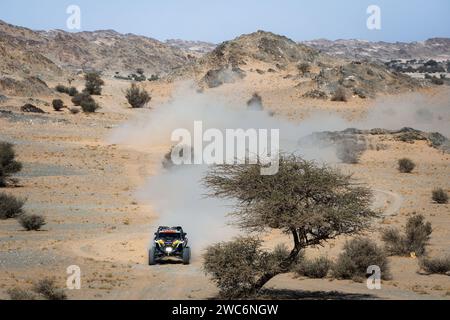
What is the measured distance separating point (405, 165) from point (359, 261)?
67.5ft

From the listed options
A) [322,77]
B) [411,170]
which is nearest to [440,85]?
[322,77]

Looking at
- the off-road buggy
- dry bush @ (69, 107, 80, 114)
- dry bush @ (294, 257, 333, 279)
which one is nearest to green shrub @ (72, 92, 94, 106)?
dry bush @ (69, 107, 80, 114)

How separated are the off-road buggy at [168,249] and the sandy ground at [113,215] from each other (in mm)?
301

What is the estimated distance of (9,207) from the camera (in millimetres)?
27094

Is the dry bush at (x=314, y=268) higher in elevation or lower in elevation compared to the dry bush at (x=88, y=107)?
lower

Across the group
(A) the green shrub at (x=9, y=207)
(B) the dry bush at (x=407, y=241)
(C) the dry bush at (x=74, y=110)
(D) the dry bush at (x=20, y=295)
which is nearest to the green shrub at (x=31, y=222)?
(A) the green shrub at (x=9, y=207)

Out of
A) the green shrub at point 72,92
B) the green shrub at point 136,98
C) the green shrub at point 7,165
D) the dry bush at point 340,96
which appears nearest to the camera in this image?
the green shrub at point 7,165

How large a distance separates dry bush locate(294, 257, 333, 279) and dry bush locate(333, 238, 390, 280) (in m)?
0.26

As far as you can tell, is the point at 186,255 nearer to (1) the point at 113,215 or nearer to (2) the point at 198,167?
(1) the point at 113,215

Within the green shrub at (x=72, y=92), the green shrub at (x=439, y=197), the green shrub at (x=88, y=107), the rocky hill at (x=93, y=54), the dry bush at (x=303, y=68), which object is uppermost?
→ the rocky hill at (x=93, y=54)

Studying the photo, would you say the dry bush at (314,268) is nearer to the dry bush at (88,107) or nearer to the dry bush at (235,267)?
the dry bush at (235,267)

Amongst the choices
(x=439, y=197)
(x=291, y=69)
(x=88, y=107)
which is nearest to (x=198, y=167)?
(x=439, y=197)

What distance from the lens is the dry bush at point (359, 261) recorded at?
1919 cm

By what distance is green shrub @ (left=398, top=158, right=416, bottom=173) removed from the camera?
39062 millimetres
